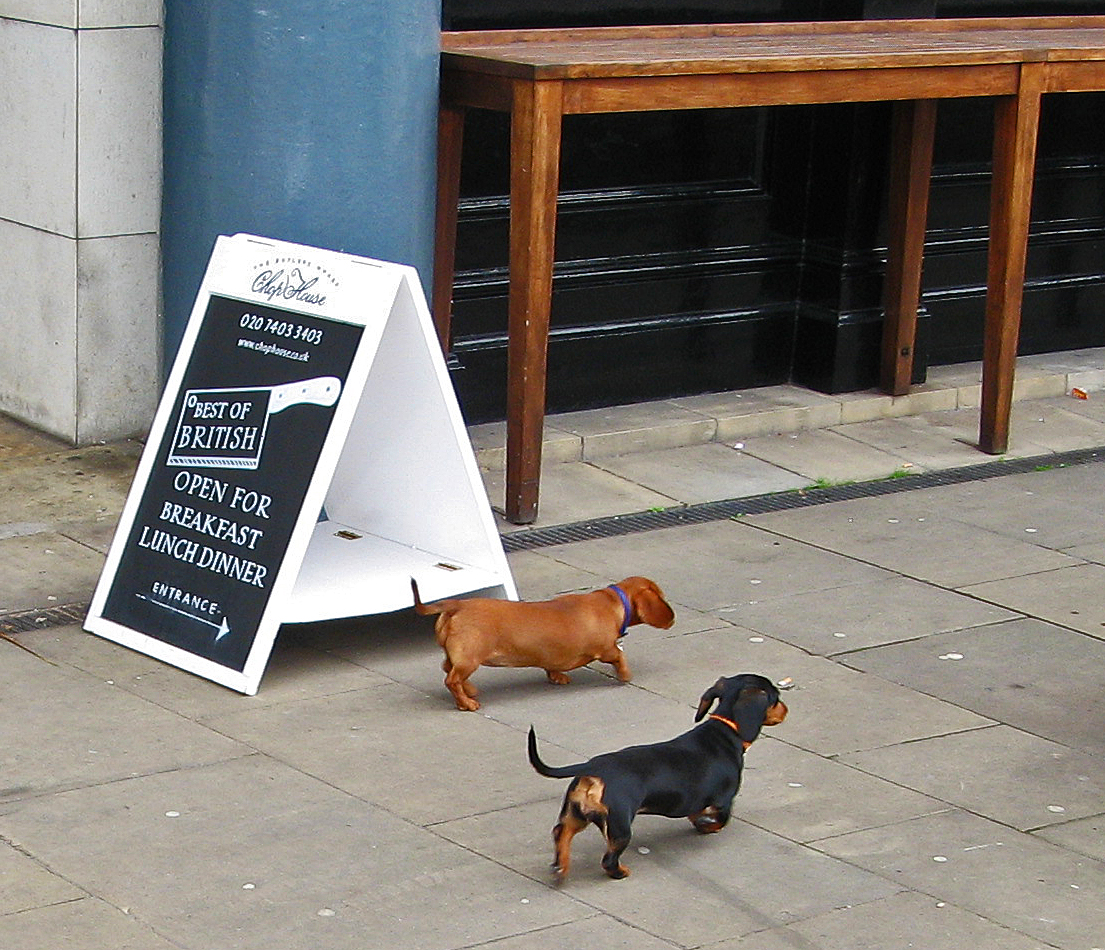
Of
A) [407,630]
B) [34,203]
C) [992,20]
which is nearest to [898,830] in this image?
[407,630]

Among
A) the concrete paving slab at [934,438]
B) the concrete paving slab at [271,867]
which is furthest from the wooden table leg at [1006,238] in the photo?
A: the concrete paving slab at [271,867]

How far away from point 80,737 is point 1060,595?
346 cm

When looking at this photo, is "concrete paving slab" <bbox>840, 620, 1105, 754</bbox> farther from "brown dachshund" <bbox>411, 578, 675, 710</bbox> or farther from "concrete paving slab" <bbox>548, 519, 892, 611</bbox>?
"brown dachshund" <bbox>411, 578, 675, 710</bbox>

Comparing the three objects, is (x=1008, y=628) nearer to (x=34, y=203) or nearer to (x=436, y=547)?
(x=436, y=547)

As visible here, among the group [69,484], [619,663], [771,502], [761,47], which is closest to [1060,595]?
Answer: [771,502]

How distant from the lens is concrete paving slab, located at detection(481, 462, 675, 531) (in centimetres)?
755

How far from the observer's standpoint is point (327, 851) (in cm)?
465

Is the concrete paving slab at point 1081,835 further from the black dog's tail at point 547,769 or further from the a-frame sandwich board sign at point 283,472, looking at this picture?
the a-frame sandwich board sign at point 283,472

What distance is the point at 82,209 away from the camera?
777cm

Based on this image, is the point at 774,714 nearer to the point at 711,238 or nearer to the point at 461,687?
the point at 461,687

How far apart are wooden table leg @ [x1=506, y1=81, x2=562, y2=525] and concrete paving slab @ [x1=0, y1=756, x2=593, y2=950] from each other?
8.01ft

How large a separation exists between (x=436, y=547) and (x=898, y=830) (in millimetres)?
2009

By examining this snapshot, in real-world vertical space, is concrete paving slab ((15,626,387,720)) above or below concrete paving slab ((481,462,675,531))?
below

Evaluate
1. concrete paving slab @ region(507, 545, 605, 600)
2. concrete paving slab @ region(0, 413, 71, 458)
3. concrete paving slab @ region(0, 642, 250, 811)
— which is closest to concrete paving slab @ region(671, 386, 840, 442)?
concrete paving slab @ region(507, 545, 605, 600)
